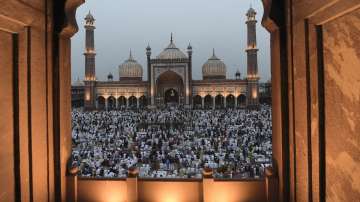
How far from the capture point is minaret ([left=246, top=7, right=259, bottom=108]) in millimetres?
31672

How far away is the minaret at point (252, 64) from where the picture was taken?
3167cm

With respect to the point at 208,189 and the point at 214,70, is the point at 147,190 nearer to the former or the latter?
the point at 208,189

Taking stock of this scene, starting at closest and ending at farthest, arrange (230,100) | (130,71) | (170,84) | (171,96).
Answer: (170,84) < (171,96) < (230,100) < (130,71)

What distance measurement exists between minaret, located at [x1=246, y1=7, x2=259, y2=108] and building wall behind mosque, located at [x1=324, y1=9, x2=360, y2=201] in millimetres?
29756

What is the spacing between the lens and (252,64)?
3197 cm

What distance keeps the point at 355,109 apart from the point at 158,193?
2576mm

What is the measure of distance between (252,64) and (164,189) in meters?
29.4

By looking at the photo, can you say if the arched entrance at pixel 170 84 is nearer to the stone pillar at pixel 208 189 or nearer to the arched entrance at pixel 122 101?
the arched entrance at pixel 122 101

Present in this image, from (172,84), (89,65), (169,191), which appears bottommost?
(169,191)

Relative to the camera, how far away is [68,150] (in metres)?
3.93

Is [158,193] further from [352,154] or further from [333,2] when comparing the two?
[333,2]

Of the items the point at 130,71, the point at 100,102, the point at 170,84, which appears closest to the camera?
the point at 170,84

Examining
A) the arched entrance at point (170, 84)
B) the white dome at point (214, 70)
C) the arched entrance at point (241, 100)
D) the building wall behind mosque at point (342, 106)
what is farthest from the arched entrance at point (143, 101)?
the building wall behind mosque at point (342, 106)

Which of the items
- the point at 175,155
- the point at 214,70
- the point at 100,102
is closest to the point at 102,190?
the point at 175,155
